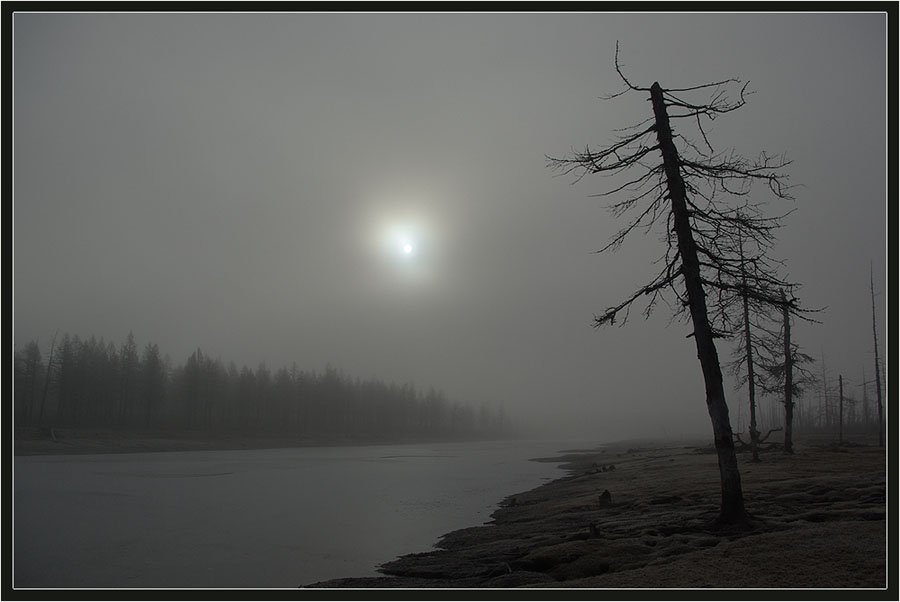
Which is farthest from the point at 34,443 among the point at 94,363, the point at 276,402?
the point at 276,402

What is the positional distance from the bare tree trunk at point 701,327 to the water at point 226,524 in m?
7.71

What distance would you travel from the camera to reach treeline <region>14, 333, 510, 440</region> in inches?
3123

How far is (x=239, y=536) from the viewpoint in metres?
17.3

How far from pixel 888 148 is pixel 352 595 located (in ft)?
37.2

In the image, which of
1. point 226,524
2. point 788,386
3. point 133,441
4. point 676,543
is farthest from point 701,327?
point 133,441

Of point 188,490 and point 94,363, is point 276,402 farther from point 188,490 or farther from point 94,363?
point 188,490

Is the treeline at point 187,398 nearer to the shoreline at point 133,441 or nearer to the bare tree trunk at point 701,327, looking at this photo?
the shoreline at point 133,441

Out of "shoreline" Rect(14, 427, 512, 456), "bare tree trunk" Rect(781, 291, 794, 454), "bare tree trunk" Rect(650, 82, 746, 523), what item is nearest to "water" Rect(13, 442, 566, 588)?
"bare tree trunk" Rect(650, 82, 746, 523)

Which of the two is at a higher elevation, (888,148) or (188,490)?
(888,148)

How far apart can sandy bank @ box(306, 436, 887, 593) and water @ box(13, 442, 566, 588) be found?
6.35ft

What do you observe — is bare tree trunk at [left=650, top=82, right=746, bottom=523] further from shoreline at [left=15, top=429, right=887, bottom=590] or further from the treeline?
the treeline

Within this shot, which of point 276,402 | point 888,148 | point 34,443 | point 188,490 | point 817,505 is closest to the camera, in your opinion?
point 888,148

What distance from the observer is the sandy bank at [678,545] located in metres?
8.52

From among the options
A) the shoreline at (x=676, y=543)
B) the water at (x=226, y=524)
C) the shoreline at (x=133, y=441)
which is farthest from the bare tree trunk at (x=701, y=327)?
the shoreline at (x=133, y=441)
